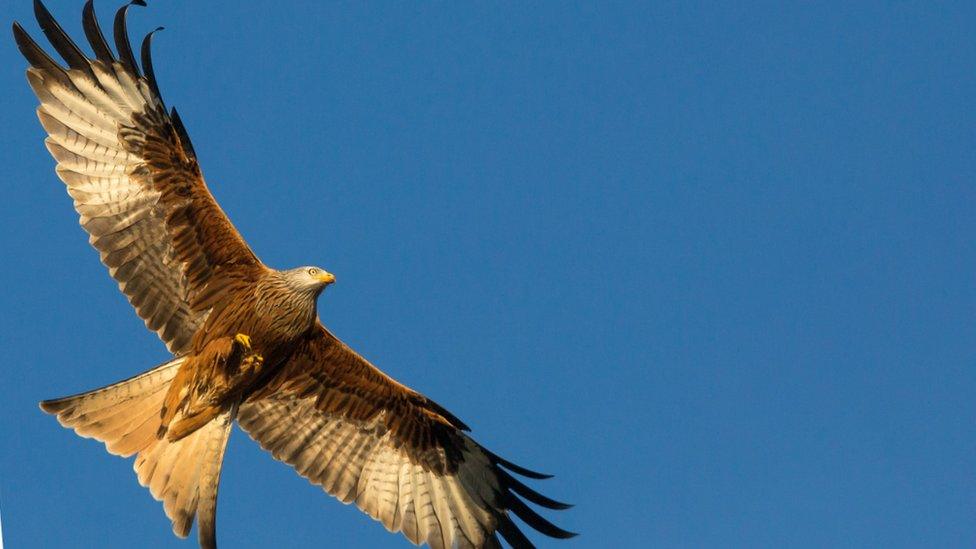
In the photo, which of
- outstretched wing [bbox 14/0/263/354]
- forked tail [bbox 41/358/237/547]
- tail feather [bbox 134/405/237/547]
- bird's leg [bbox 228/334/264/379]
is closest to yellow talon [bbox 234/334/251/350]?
bird's leg [bbox 228/334/264/379]

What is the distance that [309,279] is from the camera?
10961 millimetres

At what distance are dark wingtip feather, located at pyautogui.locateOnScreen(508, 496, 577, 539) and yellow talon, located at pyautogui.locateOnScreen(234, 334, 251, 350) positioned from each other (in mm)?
2899

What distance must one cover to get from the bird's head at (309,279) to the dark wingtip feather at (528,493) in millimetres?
2611

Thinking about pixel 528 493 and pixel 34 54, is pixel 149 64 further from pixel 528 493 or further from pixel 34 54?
pixel 528 493

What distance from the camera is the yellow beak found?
11.0 metres

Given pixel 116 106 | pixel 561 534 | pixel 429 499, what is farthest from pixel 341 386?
pixel 116 106

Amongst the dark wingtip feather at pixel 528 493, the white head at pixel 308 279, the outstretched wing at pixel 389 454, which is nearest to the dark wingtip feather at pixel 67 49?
the white head at pixel 308 279

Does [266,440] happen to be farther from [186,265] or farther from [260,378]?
[186,265]

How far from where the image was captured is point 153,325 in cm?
1113

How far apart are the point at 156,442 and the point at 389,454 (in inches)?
85.2

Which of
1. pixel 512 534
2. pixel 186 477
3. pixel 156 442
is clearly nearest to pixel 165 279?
pixel 156 442

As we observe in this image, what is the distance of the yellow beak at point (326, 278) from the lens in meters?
11.0

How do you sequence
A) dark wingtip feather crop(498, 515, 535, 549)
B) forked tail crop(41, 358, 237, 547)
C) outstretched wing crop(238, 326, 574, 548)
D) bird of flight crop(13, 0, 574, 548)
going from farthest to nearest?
dark wingtip feather crop(498, 515, 535, 549), outstretched wing crop(238, 326, 574, 548), bird of flight crop(13, 0, 574, 548), forked tail crop(41, 358, 237, 547)

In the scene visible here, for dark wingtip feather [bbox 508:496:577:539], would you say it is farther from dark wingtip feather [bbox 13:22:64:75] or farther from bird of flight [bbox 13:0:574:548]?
dark wingtip feather [bbox 13:22:64:75]
